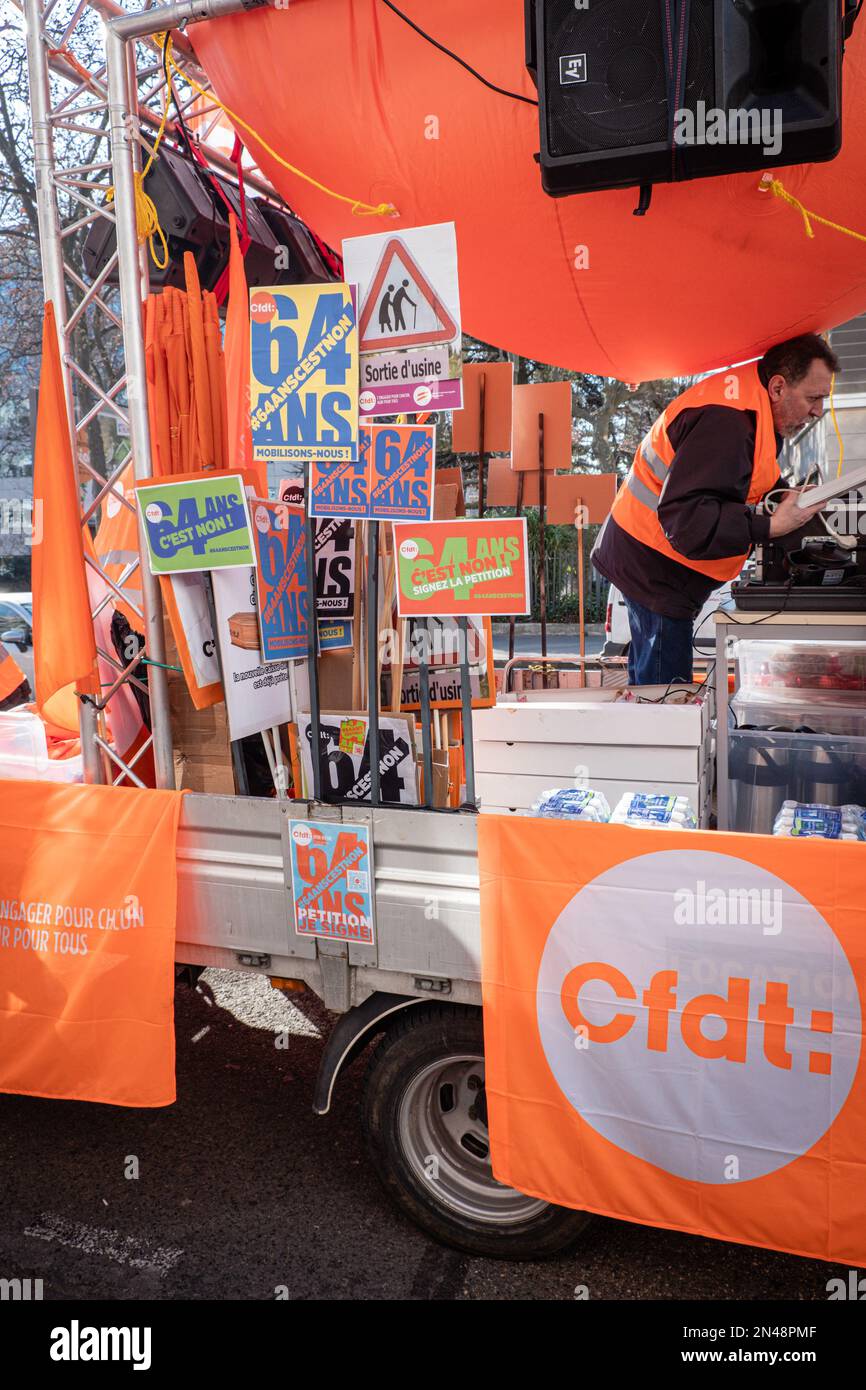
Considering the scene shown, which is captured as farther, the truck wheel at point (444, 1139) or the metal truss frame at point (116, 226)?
the metal truss frame at point (116, 226)

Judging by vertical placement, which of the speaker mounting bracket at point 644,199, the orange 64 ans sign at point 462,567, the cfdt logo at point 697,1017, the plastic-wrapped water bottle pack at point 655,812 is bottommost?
the cfdt logo at point 697,1017

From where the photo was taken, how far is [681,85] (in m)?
2.45

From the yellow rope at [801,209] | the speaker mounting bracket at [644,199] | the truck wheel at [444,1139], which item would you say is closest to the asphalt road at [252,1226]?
the truck wheel at [444,1139]

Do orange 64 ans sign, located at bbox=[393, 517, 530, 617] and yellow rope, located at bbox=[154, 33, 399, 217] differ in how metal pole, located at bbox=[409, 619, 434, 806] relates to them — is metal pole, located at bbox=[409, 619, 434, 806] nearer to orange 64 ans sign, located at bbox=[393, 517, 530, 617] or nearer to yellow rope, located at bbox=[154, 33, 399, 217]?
orange 64 ans sign, located at bbox=[393, 517, 530, 617]

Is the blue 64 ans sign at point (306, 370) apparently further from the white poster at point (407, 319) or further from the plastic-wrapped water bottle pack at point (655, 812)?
the plastic-wrapped water bottle pack at point (655, 812)

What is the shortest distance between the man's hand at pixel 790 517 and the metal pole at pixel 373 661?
4.81 feet

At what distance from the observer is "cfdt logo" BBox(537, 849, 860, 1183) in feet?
6.91

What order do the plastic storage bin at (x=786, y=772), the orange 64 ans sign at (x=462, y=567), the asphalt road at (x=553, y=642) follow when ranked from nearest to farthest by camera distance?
the orange 64 ans sign at (x=462, y=567), the plastic storage bin at (x=786, y=772), the asphalt road at (x=553, y=642)

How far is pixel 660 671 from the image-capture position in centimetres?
412

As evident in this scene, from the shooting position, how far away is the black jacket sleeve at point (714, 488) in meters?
3.35

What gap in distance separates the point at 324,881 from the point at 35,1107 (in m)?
1.72

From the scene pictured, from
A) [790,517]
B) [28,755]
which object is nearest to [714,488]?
[790,517]

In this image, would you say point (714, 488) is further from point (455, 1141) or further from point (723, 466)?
point (455, 1141)
